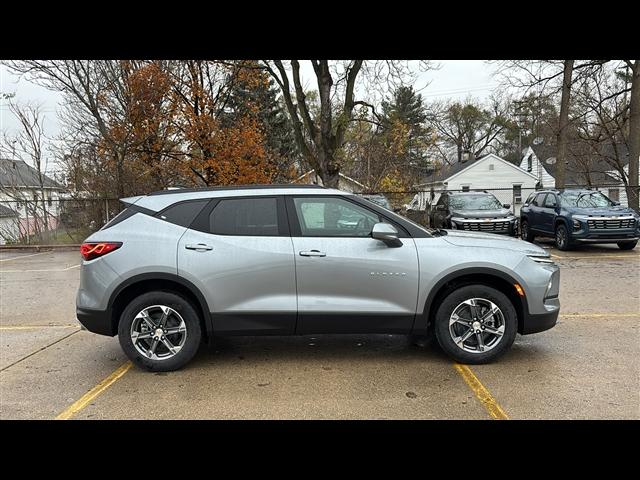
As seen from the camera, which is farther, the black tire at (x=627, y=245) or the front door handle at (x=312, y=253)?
the black tire at (x=627, y=245)

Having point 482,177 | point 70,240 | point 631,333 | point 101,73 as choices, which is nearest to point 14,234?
point 70,240

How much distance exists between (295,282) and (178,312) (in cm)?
112

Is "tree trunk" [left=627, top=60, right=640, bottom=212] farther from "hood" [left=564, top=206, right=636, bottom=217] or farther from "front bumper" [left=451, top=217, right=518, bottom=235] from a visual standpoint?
"front bumper" [left=451, top=217, right=518, bottom=235]

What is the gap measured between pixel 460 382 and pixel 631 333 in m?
2.68

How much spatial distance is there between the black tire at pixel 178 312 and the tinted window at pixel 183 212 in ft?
2.28

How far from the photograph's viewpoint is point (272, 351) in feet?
16.0

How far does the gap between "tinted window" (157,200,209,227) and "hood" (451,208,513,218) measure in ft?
35.4

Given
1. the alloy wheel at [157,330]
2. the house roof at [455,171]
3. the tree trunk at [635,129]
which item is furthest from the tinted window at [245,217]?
the house roof at [455,171]

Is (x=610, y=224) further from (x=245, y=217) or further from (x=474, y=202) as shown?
(x=245, y=217)

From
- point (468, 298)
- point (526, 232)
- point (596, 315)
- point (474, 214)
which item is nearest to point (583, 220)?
point (474, 214)

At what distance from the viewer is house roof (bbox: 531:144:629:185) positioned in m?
28.2

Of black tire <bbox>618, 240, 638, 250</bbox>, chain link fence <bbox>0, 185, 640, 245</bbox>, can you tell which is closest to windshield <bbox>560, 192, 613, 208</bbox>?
black tire <bbox>618, 240, 638, 250</bbox>

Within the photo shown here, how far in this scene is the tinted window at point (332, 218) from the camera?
434cm

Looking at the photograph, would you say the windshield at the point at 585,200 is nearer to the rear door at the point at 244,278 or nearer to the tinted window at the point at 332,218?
the tinted window at the point at 332,218
